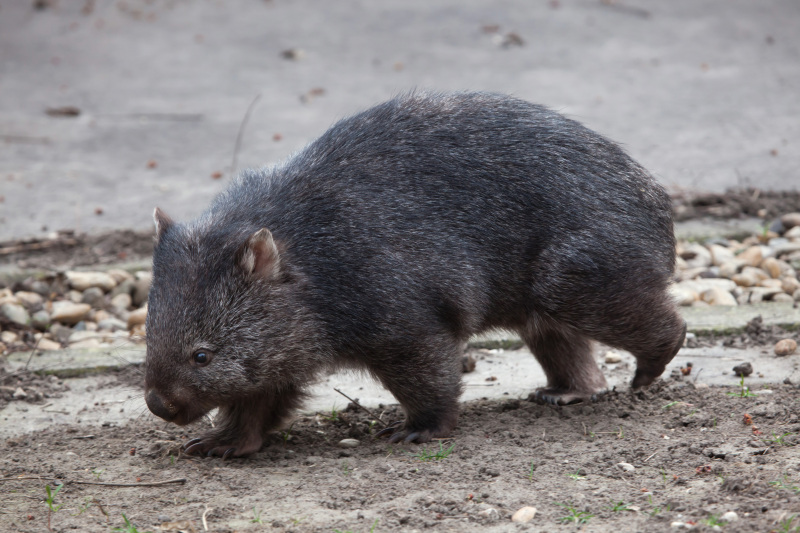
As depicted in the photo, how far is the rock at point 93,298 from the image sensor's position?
6965mm

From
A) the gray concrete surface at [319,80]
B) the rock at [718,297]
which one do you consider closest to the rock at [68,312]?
the gray concrete surface at [319,80]

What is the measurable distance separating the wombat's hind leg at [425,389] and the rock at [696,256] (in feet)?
9.72

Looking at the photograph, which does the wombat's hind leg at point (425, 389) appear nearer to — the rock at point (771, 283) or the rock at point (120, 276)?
the rock at point (771, 283)

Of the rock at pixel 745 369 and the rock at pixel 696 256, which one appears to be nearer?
the rock at pixel 745 369

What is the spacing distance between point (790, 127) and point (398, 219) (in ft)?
20.2

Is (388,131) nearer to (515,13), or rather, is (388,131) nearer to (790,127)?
(790,127)

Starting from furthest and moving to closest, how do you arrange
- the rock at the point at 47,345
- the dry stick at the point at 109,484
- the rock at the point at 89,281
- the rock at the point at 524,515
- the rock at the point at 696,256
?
the rock at the point at 696,256 → the rock at the point at 89,281 → the rock at the point at 47,345 → the dry stick at the point at 109,484 → the rock at the point at 524,515

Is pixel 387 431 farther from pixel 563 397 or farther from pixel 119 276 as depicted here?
pixel 119 276

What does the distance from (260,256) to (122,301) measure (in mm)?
2837

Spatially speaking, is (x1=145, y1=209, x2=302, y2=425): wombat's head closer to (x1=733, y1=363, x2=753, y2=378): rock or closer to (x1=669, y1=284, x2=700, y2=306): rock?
(x1=733, y1=363, x2=753, y2=378): rock

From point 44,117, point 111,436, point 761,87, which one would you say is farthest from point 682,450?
point 44,117

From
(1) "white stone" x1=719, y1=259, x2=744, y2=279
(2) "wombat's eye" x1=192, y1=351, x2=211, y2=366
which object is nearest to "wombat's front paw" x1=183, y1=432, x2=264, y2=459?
(2) "wombat's eye" x1=192, y1=351, x2=211, y2=366

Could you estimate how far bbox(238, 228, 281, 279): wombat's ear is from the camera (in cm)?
451

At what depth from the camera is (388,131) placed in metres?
5.03
